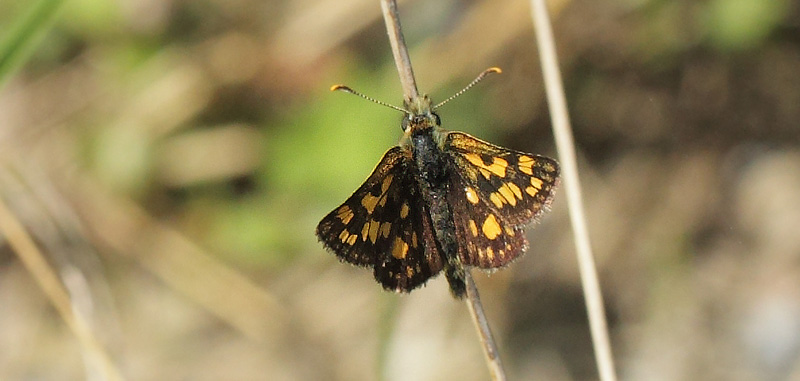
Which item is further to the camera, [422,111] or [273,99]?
[273,99]

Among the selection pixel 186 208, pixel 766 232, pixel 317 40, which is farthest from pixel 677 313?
pixel 186 208

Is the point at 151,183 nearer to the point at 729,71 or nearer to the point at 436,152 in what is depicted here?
the point at 436,152

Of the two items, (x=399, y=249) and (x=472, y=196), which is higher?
(x=472, y=196)

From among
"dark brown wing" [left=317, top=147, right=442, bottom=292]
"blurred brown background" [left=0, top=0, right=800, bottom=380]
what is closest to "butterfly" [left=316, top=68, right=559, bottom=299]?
"dark brown wing" [left=317, top=147, right=442, bottom=292]

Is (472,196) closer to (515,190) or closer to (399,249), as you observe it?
(515,190)

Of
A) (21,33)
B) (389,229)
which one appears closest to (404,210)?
(389,229)

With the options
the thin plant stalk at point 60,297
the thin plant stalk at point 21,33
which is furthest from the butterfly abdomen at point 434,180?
the thin plant stalk at point 60,297
